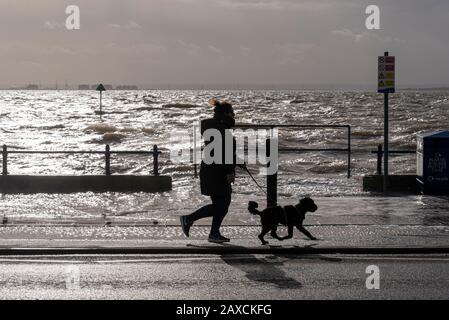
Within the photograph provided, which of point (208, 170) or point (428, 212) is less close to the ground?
point (208, 170)

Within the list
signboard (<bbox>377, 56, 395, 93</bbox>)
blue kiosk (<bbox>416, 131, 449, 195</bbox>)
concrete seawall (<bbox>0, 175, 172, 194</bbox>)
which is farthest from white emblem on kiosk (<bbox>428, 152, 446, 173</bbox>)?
concrete seawall (<bbox>0, 175, 172, 194</bbox>)

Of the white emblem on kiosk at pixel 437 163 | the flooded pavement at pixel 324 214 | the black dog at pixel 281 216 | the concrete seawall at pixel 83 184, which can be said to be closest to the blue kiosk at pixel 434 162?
the white emblem on kiosk at pixel 437 163

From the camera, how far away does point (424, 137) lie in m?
17.5

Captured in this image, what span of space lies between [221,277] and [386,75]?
27.0ft

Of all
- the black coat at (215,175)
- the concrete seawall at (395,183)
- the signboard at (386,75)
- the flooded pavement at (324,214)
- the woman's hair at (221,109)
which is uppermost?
the signboard at (386,75)

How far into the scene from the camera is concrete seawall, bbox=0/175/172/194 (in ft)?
61.3

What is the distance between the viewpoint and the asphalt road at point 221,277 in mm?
8656

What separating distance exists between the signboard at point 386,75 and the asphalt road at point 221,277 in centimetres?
609

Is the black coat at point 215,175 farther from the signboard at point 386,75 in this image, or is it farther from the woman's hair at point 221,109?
the signboard at point 386,75

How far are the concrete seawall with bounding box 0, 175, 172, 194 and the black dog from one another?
7.21 meters

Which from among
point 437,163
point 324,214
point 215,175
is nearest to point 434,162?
point 437,163

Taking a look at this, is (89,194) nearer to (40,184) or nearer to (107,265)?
(40,184)
